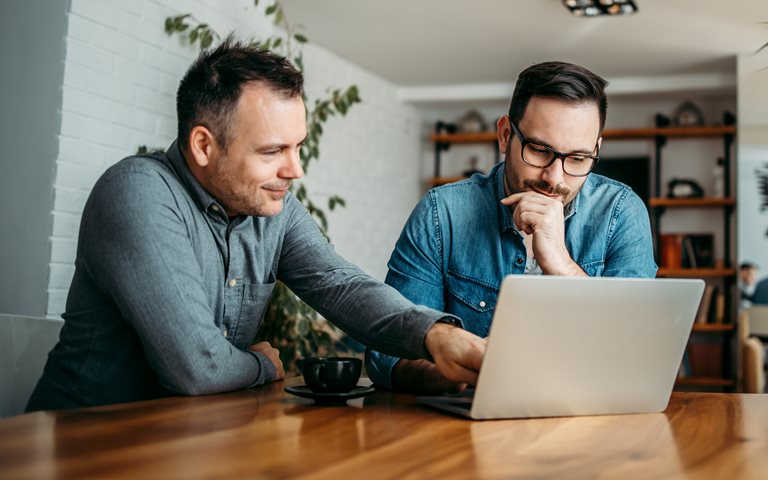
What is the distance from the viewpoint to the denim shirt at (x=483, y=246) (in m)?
1.79

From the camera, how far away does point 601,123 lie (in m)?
1.81

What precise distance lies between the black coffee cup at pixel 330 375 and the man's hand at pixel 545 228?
23.6 inches

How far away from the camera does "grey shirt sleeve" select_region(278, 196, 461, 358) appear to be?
1.38 meters

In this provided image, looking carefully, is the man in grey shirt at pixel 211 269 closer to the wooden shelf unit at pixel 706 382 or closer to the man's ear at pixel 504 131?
the man's ear at pixel 504 131

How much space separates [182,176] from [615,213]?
98 cm

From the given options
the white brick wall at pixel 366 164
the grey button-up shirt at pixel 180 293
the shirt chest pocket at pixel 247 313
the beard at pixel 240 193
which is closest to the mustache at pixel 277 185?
the beard at pixel 240 193

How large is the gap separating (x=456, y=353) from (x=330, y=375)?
0.20 m

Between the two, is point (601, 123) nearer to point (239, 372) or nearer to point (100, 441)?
point (239, 372)

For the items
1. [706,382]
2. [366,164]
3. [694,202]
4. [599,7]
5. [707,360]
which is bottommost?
[706,382]

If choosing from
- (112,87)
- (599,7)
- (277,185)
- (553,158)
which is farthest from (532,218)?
(599,7)

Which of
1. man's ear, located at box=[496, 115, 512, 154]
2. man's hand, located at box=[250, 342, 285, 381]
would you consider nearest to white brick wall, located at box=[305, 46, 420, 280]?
man's ear, located at box=[496, 115, 512, 154]

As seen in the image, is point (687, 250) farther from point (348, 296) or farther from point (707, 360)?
point (348, 296)

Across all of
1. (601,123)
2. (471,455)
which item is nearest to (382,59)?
(601,123)

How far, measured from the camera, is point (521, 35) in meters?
5.08
